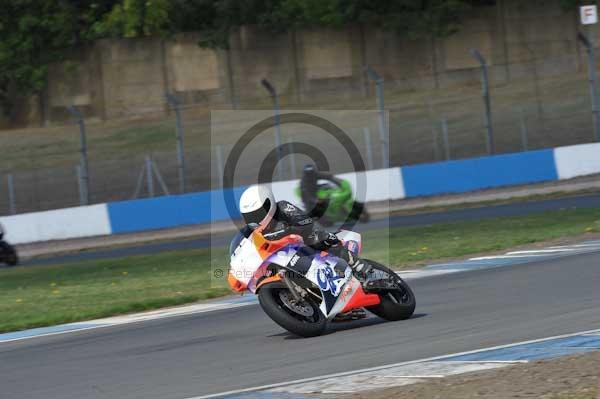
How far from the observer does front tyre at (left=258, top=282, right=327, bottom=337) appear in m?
9.02

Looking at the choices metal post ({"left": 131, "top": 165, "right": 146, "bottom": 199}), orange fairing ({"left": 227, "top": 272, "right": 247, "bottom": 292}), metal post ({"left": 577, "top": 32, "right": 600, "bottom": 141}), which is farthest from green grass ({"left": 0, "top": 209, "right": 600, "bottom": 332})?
metal post ({"left": 131, "top": 165, "right": 146, "bottom": 199})

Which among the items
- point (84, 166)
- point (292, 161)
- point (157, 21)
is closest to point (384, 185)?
point (292, 161)

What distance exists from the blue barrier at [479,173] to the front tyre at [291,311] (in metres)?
17.4

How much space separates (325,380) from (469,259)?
8261mm

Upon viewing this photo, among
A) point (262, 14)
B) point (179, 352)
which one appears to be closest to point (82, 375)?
Answer: point (179, 352)

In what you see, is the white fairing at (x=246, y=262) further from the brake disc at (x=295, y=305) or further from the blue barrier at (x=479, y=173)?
the blue barrier at (x=479, y=173)

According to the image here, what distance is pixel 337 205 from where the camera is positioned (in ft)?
72.5

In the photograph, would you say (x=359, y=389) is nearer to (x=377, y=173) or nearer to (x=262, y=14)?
(x=377, y=173)

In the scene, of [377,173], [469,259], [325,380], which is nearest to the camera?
[325,380]

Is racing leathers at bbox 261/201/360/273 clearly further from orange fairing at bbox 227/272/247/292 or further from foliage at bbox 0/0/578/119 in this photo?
foliage at bbox 0/0/578/119

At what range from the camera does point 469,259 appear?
15078mm

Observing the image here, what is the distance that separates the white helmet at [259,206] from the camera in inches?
354

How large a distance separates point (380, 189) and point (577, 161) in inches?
189

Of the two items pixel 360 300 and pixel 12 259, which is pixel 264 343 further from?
pixel 12 259
